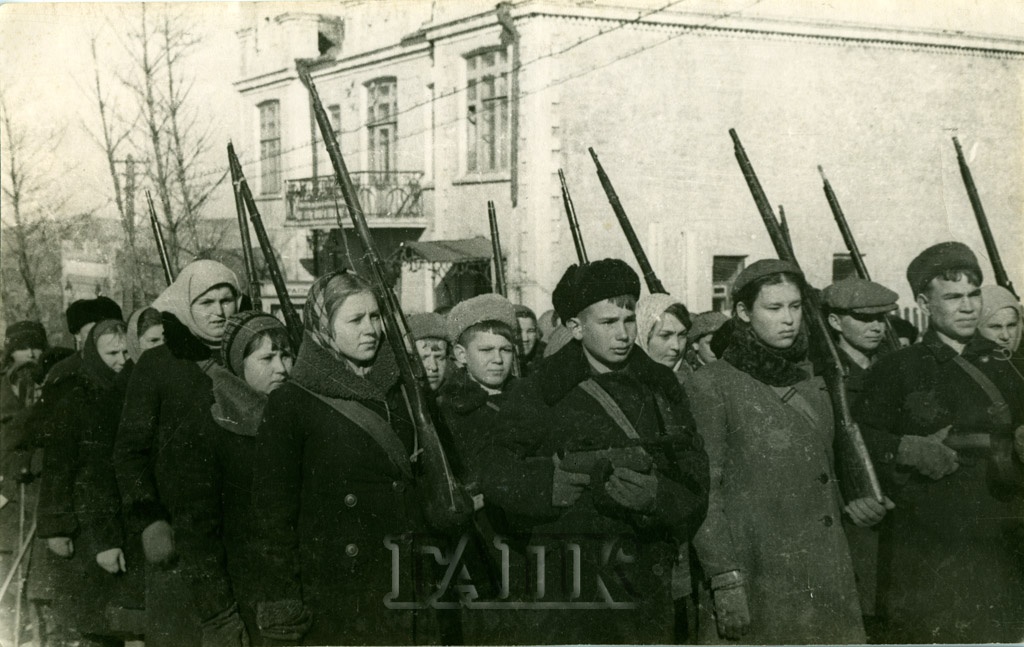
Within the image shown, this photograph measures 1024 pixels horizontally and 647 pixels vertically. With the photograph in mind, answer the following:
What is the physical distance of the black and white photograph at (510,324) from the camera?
13.5 ft

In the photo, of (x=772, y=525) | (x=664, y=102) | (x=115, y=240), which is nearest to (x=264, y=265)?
(x=115, y=240)

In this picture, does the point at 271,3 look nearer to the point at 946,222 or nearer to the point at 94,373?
the point at 94,373

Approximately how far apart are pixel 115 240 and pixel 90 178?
1.23 ft

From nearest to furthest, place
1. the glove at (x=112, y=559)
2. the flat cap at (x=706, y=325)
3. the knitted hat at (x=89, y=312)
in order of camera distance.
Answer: the glove at (x=112, y=559)
the knitted hat at (x=89, y=312)
the flat cap at (x=706, y=325)

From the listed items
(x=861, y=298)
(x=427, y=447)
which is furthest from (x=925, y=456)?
(x=427, y=447)

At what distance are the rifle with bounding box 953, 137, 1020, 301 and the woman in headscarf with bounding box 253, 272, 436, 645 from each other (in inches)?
149

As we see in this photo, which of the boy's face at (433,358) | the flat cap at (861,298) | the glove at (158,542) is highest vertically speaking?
the flat cap at (861,298)

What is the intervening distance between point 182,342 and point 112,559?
3.36 ft

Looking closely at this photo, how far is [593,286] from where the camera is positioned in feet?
13.8

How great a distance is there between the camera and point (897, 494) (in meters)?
4.73

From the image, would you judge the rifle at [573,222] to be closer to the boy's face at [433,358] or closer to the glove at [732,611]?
the boy's face at [433,358]

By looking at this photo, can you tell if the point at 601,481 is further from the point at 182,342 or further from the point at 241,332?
the point at 182,342

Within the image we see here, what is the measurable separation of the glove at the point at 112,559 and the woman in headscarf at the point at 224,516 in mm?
551

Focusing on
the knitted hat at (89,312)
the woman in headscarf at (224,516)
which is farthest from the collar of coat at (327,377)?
the knitted hat at (89,312)
